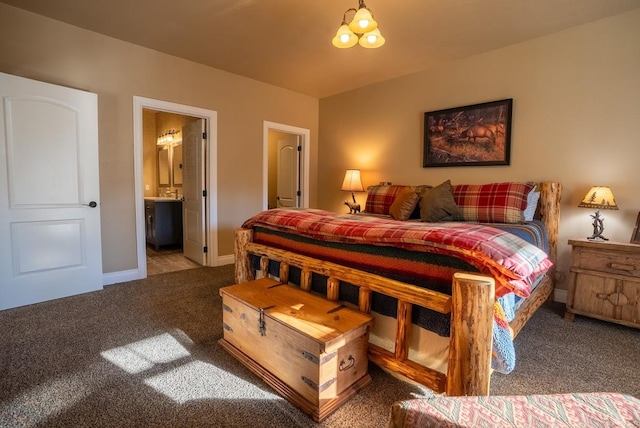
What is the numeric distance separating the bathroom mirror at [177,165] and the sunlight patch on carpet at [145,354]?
384cm

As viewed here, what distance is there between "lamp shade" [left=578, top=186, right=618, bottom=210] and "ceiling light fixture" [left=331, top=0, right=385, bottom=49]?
2.09 meters

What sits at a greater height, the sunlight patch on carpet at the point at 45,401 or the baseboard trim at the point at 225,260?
the baseboard trim at the point at 225,260

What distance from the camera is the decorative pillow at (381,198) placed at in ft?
11.4

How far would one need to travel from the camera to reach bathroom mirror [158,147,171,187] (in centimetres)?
550

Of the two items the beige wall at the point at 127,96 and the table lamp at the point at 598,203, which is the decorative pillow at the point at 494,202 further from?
the beige wall at the point at 127,96

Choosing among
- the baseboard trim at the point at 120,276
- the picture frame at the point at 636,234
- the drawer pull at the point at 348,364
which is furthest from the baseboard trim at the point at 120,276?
the picture frame at the point at 636,234

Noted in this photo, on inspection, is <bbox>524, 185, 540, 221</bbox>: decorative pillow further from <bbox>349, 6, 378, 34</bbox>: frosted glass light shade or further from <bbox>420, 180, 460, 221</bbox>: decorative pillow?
<bbox>349, 6, 378, 34</bbox>: frosted glass light shade

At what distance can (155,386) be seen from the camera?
60.1 inches

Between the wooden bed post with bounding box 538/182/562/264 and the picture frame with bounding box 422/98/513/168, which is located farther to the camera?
the picture frame with bounding box 422/98/513/168

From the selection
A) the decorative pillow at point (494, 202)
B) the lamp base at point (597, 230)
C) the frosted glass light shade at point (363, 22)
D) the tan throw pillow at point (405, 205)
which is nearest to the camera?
the frosted glass light shade at point (363, 22)

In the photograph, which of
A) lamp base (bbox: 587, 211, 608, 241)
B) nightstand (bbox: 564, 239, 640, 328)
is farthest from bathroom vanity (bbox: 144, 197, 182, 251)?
lamp base (bbox: 587, 211, 608, 241)

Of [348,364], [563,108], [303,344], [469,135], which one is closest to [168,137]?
[469,135]

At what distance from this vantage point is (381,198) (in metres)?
3.55

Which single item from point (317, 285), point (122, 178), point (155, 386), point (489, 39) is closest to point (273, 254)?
point (317, 285)
